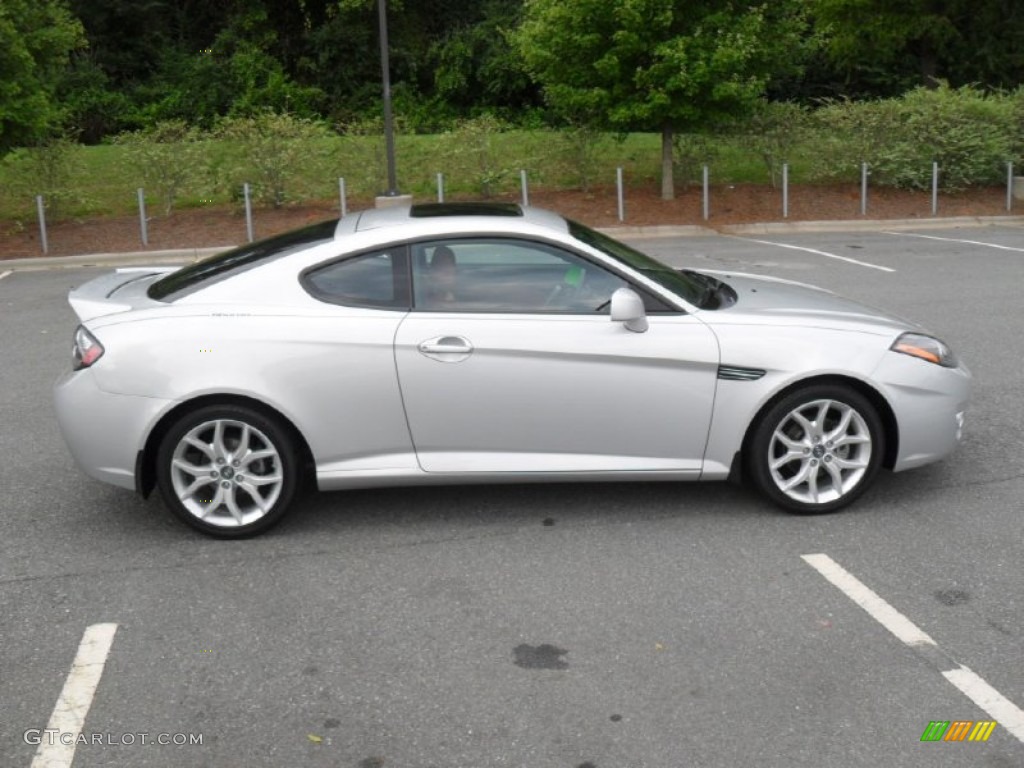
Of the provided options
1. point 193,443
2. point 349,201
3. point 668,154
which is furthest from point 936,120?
point 193,443

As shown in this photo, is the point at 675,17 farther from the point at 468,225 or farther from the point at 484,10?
the point at 484,10

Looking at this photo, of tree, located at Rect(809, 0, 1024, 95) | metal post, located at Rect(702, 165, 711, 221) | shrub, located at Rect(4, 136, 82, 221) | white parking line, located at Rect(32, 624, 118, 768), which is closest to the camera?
white parking line, located at Rect(32, 624, 118, 768)

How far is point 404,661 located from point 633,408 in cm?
174

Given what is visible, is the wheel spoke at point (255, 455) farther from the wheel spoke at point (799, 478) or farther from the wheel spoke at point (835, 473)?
the wheel spoke at point (835, 473)

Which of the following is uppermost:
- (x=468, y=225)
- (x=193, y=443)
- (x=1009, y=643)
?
(x=468, y=225)

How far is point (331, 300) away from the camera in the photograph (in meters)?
5.37

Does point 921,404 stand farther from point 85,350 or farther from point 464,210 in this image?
point 85,350

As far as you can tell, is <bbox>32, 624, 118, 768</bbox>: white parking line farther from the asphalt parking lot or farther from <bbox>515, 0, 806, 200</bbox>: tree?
<bbox>515, 0, 806, 200</bbox>: tree

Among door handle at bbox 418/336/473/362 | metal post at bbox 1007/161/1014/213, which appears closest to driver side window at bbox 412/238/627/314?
door handle at bbox 418/336/473/362

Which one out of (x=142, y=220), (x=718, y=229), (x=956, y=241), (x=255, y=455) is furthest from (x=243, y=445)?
(x=718, y=229)

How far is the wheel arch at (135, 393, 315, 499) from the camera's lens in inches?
205

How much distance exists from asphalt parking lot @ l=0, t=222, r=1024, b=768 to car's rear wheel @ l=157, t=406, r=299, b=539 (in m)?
0.16

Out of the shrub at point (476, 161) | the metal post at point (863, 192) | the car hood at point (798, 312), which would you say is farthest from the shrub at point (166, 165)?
the car hood at point (798, 312)

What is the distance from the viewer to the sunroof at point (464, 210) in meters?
5.76
